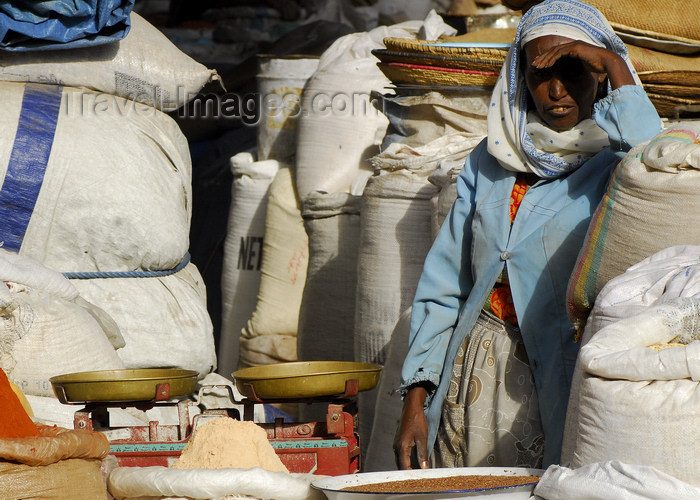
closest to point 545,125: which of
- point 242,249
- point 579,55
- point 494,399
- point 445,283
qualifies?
point 579,55

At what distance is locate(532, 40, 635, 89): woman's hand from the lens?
203cm

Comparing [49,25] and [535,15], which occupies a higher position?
[49,25]

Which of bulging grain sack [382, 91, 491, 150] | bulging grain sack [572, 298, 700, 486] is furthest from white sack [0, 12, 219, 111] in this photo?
bulging grain sack [572, 298, 700, 486]

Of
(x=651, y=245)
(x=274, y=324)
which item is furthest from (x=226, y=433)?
(x=274, y=324)

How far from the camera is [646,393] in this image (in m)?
1.38

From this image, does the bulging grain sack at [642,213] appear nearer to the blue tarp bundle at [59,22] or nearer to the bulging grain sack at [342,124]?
the blue tarp bundle at [59,22]

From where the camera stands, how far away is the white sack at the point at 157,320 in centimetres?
318

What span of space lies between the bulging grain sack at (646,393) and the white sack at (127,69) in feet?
7.71

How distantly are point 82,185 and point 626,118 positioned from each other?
6.04ft

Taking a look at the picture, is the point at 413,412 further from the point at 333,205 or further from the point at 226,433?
the point at 333,205

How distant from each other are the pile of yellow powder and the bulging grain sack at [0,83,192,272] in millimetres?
1598

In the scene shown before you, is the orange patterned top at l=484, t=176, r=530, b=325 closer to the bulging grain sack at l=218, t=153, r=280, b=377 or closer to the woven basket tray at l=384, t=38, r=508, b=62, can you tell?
the woven basket tray at l=384, t=38, r=508, b=62

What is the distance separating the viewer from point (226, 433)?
169cm

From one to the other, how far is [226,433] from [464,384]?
659mm
